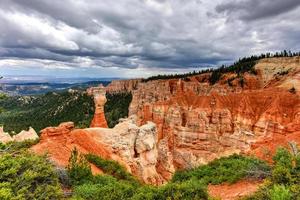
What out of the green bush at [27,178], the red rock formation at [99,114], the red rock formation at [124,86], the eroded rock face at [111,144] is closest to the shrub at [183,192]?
the green bush at [27,178]

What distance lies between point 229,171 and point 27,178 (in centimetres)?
1175

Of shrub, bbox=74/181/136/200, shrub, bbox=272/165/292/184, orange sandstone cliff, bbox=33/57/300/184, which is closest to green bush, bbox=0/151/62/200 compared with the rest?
shrub, bbox=74/181/136/200

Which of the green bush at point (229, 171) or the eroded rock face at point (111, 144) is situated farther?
the eroded rock face at point (111, 144)

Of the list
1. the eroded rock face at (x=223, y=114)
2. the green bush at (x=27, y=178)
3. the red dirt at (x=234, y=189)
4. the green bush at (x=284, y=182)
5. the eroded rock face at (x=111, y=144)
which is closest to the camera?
the green bush at (x=284, y=182)

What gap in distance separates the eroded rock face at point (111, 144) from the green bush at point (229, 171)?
30.9 feet

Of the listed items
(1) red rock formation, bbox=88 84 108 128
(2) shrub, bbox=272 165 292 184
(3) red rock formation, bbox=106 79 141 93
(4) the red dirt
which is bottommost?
(3) red rock formation, bbox=106 79 141 93

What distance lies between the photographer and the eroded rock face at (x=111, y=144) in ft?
87.5

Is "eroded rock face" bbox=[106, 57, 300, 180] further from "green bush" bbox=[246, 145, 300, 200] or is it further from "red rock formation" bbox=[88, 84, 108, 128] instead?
"green bush" bbox=[246, 145, 300, 200]

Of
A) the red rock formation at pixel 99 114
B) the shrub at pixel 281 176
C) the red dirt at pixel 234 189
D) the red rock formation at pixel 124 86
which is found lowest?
the red rock formation at pixel 124 86

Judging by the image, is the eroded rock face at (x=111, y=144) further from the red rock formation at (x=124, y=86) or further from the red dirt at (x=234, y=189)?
the red rock formation at (x=124, y=86)

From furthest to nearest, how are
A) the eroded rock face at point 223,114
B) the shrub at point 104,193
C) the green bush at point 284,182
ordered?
the eroded rock face at point 223,114, the shrub at point 104,193, the green bush at point 284,182

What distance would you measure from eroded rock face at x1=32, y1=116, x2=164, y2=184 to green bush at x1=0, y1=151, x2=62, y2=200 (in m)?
7.06

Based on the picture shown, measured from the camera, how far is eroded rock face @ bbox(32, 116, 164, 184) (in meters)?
26.7

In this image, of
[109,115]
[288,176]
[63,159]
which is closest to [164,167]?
[63,159]
